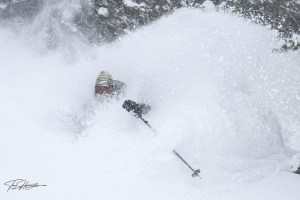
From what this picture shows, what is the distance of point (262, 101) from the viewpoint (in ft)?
36.4

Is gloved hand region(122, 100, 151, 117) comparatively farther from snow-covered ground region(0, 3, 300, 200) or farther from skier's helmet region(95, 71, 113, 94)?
skier's helmet region(95, 71, 113, 94)

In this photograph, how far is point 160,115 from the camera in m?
10.3

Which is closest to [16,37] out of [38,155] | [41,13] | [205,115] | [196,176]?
[41,13]

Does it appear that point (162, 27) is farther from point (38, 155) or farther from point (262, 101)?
point (38, 155)

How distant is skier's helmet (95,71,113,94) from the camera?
10.0m

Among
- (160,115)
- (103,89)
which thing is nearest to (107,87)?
(103,89)

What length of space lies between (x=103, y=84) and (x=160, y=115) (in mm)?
1936

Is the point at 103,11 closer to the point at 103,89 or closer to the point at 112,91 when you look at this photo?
the point at 112,91

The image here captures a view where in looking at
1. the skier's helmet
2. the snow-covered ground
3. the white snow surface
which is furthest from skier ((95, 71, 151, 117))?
the white snow surface

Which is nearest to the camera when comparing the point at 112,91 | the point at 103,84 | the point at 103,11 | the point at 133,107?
the point at 133,107

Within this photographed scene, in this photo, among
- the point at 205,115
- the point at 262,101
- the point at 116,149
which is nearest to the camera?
the point at 116,149

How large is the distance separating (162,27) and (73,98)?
443 cm

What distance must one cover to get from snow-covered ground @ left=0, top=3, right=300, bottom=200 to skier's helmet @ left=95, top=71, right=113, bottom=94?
0.54 metres

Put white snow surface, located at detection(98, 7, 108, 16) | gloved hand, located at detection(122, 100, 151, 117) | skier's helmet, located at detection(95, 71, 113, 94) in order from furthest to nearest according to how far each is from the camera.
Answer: white snow surface, located at detection(98, 7, 108, 16) → skier's helmet, located at detection(95, 71, 113, 94) → gloved hand, located at detection(122, 100, 151, 117)
